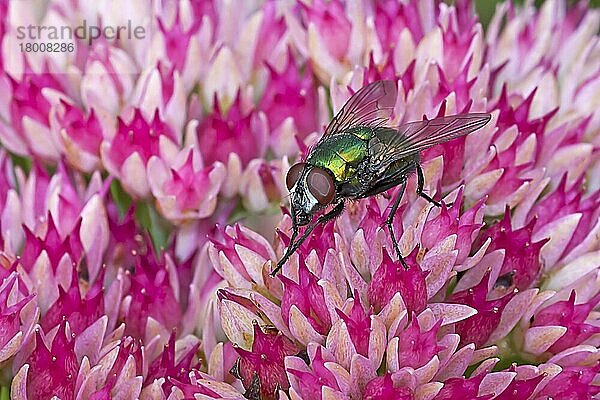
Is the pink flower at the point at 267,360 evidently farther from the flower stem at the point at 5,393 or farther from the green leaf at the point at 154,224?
the green leaf at the point at 154,224

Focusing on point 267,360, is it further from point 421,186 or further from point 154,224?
point 154,224

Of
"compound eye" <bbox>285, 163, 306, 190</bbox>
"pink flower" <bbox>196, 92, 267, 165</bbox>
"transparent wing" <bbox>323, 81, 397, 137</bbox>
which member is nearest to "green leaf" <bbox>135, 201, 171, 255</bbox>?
"pink flower" <bbox>196, 92, 267, 165</bbox>

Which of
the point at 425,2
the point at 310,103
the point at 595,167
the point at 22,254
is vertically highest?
the point at 425,2

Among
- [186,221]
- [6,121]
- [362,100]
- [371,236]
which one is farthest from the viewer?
[6,121]

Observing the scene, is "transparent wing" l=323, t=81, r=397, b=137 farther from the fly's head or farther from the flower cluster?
the fly's head

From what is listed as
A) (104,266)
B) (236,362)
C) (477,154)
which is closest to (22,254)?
(104,266)

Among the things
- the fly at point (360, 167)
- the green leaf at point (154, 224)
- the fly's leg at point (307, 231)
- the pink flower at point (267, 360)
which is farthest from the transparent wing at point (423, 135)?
the green leaf at point (154, 224)

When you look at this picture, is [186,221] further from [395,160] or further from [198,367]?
[395,160]
